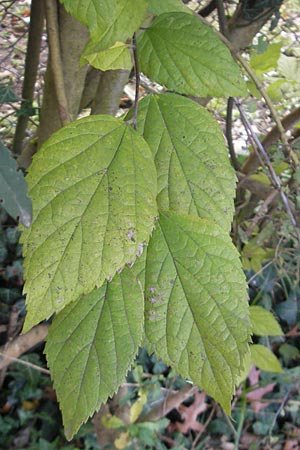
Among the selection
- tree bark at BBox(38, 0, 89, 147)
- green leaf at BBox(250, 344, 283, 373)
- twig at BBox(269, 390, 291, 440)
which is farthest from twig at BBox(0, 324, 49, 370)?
twig at BBox(269, 390, 291, 440)

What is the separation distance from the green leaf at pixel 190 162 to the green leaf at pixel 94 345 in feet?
0.37

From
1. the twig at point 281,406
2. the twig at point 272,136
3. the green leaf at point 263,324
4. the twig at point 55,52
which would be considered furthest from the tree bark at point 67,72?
the twig at point 281,406

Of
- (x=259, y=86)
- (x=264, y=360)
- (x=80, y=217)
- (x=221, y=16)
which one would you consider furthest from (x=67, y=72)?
(x=264, y=360)

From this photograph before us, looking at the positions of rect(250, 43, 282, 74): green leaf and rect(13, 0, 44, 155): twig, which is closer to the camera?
rect(250, 43, 282, 74): green leaf

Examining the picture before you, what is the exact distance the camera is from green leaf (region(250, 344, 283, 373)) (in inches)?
58.5

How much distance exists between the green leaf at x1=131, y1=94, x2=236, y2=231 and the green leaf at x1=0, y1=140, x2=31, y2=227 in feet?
0.59

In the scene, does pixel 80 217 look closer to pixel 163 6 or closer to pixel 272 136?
pixel 163 6

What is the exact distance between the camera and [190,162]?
0.61 metres

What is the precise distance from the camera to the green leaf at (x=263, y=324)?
52.7 inches

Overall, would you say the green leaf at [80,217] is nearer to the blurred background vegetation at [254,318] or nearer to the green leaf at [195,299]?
the green leaf at [195,299]

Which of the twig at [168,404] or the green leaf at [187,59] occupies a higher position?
the green leaf at [187,59]

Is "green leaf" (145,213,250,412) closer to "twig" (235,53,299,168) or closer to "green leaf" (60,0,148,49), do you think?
"green leaf" (60,0,148,49)

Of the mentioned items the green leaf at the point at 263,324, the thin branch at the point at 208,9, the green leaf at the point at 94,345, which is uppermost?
the thin branch at the point at 208,9

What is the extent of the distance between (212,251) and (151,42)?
0.90ft
